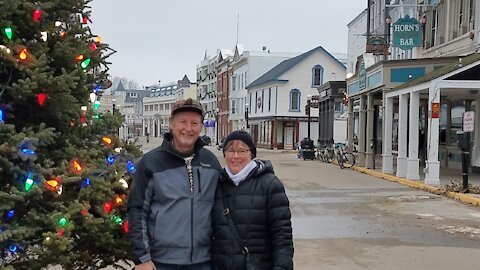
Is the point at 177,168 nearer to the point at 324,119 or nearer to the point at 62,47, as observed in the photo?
the point at 62,47

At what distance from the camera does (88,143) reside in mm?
3988

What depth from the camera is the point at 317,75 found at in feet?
172

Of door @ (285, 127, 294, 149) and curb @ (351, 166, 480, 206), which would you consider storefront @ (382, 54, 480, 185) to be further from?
door @ (285, 127, 294, 149)

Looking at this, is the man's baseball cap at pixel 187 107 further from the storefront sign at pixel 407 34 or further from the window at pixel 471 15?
the storefront sign at pixel 407 34

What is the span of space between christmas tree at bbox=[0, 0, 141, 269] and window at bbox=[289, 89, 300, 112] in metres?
48.4

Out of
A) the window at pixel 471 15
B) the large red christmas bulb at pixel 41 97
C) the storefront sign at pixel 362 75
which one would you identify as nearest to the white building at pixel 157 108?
the storefront sign at pixel 362 75

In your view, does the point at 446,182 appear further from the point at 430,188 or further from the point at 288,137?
the point at 288,137

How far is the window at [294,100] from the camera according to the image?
52156 mm

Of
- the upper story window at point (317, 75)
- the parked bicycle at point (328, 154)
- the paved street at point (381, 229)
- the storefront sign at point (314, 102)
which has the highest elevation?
the upper story window at point (317, 75)

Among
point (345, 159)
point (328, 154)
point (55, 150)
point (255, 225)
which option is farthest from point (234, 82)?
point (255, 225)

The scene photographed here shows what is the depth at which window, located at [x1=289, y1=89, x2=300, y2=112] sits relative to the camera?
52156 millimetres

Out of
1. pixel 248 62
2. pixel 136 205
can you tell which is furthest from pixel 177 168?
pixel 248 62

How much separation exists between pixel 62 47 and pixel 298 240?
591 cm

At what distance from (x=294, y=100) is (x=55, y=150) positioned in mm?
49169
